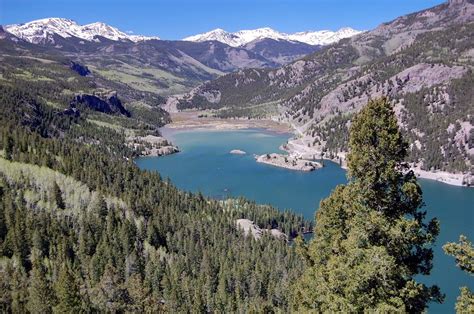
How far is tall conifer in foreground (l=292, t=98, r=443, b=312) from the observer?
80.4 feet

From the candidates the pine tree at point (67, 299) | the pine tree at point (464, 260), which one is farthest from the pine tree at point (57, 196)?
the pine tree at point (464, 260)

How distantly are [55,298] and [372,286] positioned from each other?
8345 centimetres

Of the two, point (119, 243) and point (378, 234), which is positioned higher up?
point (378, 234)

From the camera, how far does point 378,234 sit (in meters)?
25.7

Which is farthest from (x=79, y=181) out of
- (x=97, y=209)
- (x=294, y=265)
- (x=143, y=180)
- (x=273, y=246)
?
(x=294, y=265)

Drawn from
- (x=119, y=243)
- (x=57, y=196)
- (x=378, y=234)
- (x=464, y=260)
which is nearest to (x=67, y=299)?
(x=119, y=243)

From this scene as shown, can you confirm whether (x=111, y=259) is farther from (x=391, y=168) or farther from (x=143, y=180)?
(x=391, y=168)

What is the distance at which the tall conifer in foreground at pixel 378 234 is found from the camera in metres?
24.5

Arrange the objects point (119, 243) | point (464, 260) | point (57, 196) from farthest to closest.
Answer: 1. point (57, 196)
2. point (119, 243)
3. point (464, 260)

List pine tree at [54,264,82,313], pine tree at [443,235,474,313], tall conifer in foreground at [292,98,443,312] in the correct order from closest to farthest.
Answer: tall conifer in foreground at [292,98,443,312]
pine tree at [443,235,474,313]
pine tree at [54,264,82,313]

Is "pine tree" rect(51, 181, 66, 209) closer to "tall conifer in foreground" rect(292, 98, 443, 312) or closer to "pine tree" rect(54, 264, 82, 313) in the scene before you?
"pine tree" rect(54, 264, 82, 313)

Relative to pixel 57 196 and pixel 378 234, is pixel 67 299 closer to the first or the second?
pixel 378 234

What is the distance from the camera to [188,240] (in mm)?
143375

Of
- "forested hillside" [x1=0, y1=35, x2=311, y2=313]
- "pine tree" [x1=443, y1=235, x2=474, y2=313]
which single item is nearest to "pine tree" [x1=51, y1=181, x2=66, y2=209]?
"forested hillside" [x1=0, y1=35, x2=311, y2=313]
